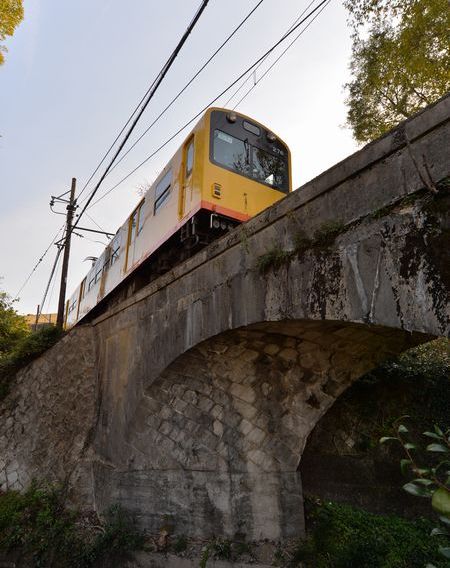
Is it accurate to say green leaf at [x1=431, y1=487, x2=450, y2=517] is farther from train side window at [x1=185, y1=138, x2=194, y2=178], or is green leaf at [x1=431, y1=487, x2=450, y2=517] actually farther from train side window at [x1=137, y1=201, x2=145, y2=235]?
train side window at [x1=137, y1=201, x2=145, y2=235]

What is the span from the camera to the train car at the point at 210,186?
5.60 meters

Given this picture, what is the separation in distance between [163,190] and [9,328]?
8.20 metres

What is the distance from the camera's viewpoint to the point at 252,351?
4012 millimetres

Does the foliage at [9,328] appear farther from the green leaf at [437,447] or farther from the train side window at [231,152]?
the green leaf at [437,447]

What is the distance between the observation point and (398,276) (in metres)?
2.14

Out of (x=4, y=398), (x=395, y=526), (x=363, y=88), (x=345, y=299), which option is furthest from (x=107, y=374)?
(x=363, y=88)

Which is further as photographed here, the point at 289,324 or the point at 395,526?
the point at 395,526

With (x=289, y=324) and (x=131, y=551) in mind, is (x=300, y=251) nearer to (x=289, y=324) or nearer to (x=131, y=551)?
(x=289, y=324)

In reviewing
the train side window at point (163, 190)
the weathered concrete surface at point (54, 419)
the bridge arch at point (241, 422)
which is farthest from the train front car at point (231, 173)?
the weathered concrete surface at point (54, 419)

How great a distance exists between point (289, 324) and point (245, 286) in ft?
1.76

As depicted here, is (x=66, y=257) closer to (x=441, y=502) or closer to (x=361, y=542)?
(x=361, y=542)

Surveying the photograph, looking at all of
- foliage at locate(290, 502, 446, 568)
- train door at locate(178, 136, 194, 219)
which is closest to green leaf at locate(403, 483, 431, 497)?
foliage at locate(290, 502, 446, 568)

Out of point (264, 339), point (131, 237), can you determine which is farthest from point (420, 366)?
point (131, 237)

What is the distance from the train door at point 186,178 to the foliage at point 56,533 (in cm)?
459
